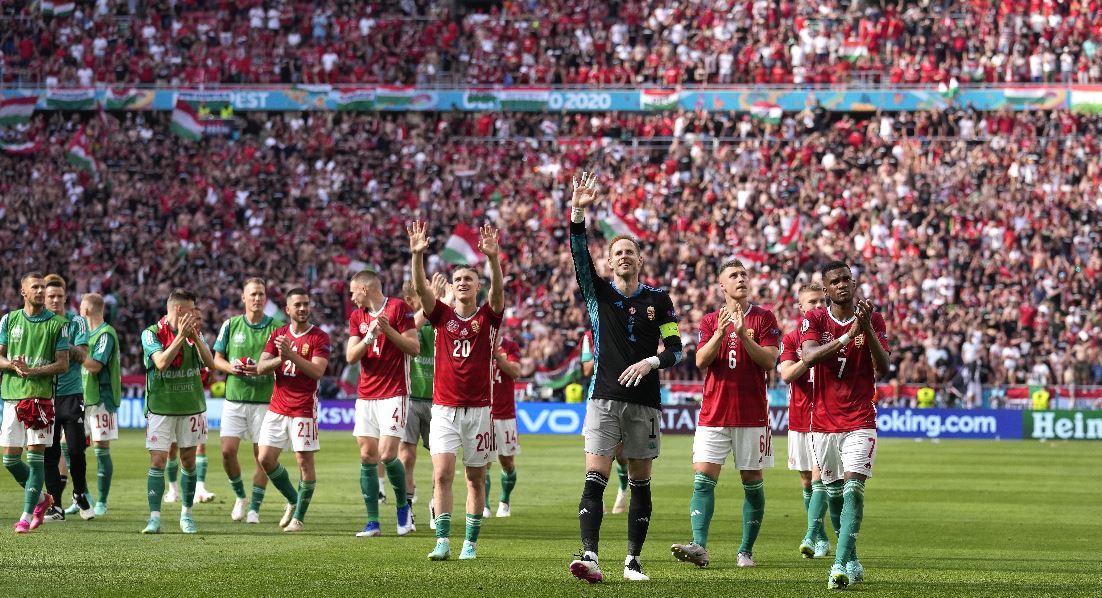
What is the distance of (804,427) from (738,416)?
6.01 feet

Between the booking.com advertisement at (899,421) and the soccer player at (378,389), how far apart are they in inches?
894

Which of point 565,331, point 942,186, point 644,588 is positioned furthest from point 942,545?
point 942,186

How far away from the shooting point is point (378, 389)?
15.9 m

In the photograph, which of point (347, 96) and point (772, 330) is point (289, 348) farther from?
point (347, 96)

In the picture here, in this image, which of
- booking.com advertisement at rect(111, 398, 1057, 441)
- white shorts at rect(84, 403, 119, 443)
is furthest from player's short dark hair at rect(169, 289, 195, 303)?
booking.com advertisement at rect(111, 398, 1057, 441)

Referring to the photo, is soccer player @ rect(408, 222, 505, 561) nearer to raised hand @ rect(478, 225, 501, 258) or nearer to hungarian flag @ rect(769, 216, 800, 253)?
raised hand @ rect(478, 225, 501, 258)

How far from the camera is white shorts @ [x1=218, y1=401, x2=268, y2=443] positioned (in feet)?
54.7

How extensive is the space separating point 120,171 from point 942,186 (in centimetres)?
2857

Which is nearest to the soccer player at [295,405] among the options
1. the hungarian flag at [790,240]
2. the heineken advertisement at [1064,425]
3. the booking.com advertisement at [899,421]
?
the booking.com advertisement at [899,421]

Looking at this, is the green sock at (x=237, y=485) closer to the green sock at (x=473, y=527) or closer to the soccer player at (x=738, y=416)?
the green sock at (x=473, y=527)

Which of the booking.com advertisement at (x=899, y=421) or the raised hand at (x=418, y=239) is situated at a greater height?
the raised hand at (x=418, y=239)

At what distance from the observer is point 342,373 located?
42.4 m

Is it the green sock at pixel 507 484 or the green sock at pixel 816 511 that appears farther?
the green sock at pixel 507 484

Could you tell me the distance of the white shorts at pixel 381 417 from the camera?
1564 centimetres
